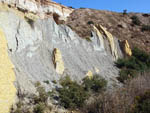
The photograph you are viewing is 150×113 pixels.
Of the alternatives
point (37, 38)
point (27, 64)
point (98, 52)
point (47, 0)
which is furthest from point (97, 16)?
point (27, 64)

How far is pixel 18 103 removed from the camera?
7422 mm

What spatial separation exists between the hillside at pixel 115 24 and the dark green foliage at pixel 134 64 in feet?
10.1

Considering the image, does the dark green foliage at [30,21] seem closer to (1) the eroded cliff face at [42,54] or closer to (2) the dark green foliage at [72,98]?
(1) the eroded cliff face at [42,54]

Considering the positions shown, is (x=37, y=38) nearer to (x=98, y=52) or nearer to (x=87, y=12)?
(x=98, y=52)

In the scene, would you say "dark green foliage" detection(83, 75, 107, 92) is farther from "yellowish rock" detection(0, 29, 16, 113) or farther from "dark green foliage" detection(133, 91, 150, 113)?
"yellowish rock" detection(0, 29, 16, 113)

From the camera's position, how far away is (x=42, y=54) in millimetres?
12211

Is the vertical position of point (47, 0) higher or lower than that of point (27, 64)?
higher

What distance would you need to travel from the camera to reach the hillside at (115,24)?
2455 centimetres

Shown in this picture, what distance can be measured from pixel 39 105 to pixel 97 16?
27059mm

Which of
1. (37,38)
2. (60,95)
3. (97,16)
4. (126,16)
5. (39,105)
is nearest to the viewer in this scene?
(39,105)

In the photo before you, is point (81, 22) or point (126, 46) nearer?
point (126, 46)

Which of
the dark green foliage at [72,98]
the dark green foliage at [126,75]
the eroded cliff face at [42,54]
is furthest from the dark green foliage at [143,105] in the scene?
the dark green foliage at [126,75]

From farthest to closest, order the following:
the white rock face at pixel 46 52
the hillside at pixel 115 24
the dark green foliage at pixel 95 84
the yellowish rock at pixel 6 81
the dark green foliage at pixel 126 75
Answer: the hillside at pixel 115 24
the dark green foliage at pixel 126 75
the dark green foliage at pixel 95 84
the white rock face at pixel 46 52
the yellowish rock at pixel 6 81

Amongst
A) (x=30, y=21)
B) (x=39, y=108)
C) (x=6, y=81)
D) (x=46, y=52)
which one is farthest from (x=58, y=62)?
(x=39, y=108)
